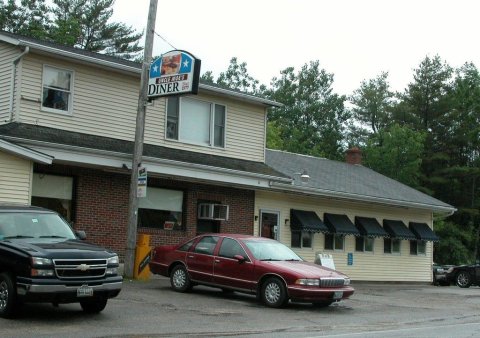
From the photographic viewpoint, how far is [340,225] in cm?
2670

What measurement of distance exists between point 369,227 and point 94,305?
703 inches

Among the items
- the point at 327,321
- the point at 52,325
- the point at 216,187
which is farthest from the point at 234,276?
the point at 216,187

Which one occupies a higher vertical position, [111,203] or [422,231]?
[111,203]

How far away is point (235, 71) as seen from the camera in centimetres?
6781

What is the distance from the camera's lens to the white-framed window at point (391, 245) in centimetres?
2955

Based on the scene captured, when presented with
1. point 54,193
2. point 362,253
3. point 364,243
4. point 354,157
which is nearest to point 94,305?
point 54,193

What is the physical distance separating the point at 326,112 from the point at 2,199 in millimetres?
51768

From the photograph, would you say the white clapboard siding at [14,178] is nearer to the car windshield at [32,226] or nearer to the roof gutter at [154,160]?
the roof gutter at [154,160]

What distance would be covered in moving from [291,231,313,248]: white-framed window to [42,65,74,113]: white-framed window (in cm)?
1028

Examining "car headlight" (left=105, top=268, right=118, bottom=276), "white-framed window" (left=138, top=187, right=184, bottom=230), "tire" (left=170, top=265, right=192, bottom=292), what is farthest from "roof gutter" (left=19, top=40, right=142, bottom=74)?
"car headlight" (left=105, top=268, right=118, bottom=276)

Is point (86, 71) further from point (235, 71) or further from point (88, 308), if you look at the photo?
point (235, 71)

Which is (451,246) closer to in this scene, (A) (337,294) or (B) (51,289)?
(A) (337,294)

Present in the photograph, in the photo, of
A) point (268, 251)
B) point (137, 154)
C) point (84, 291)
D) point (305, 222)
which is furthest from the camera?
→ point (305, 222)

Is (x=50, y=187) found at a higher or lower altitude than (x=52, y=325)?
higher
